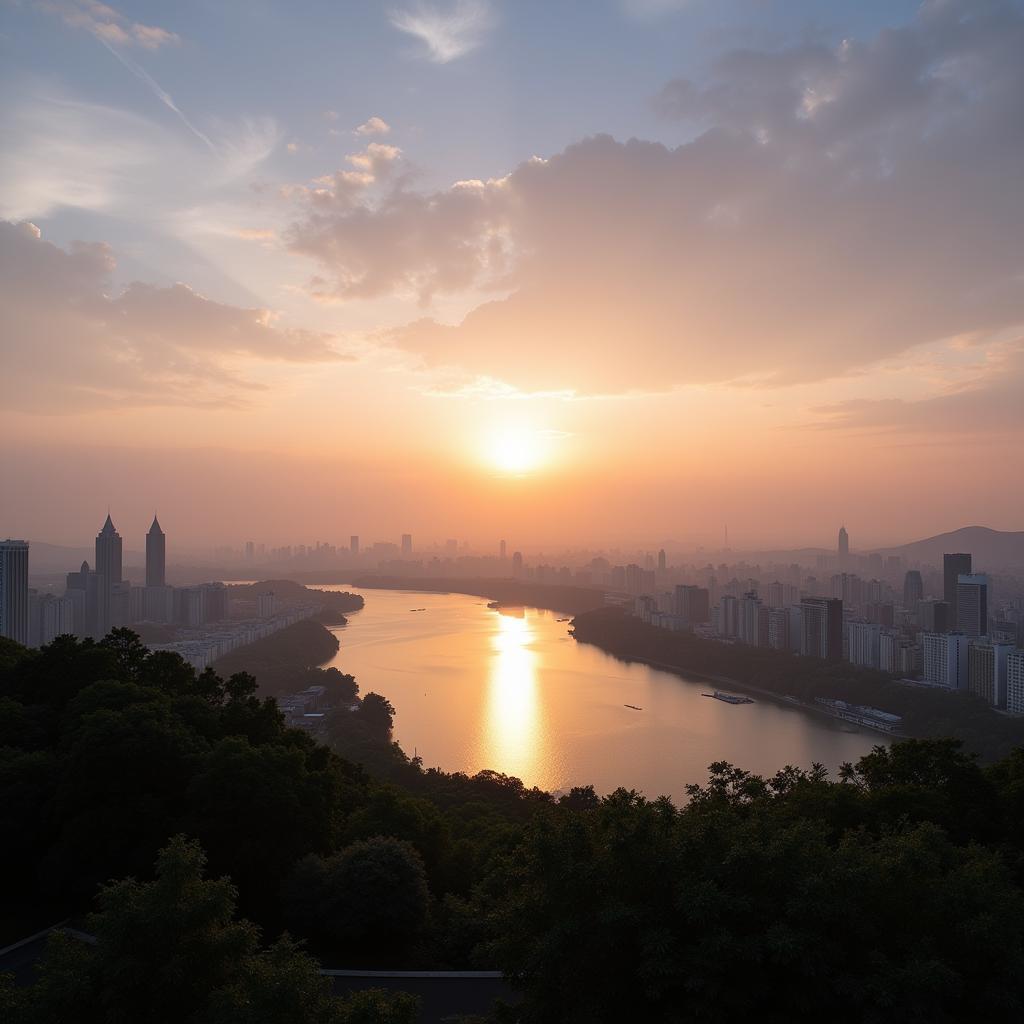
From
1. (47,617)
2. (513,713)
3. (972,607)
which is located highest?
(972,607)

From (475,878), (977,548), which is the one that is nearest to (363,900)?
(475,878)

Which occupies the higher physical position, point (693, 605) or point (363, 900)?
point (363, 900)

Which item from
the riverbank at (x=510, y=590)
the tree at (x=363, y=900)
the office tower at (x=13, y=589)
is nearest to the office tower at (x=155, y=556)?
the office tower at (x=13, y=589)

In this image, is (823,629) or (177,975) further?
(823,629)

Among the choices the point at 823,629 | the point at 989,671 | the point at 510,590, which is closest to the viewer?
the point at 989,671

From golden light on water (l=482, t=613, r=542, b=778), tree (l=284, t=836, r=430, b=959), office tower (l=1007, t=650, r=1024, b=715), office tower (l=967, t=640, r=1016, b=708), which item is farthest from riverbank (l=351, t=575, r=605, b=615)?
tree (l=284, t=836, r=430, b=959)

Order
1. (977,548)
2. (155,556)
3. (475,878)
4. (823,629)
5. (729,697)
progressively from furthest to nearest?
(977,548)
(155,556)
(823,629)
(729,697)
(475,878)

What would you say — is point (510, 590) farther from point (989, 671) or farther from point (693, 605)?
point (989, 671)

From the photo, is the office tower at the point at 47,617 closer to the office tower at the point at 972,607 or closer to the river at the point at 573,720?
the river at the point at 573,720

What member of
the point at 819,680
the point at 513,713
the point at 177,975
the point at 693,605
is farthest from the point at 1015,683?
the point at 177,975
